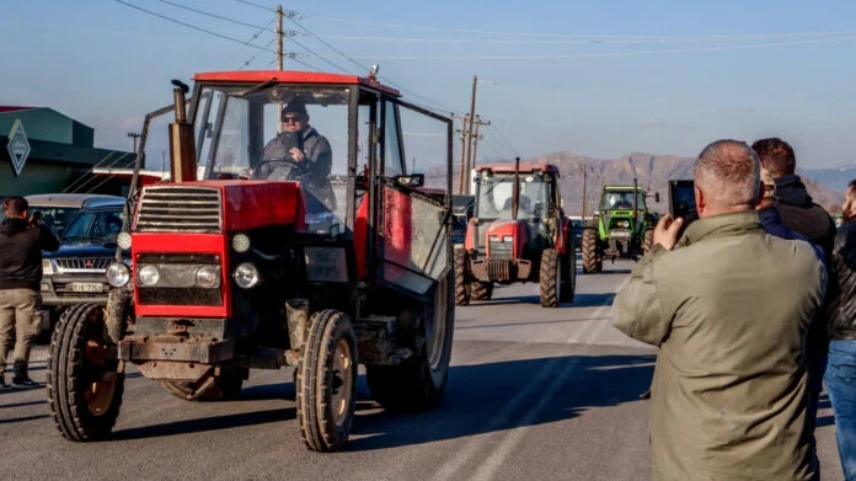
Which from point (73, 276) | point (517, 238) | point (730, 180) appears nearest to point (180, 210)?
point (730, 180)

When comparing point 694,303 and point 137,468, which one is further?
point 137,468

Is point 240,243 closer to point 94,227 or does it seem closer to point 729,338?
point 729,338

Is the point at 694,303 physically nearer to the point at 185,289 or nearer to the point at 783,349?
the point at 783,349

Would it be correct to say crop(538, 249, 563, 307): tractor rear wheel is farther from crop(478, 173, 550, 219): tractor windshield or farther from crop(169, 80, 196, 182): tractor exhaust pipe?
crop(169, 80, 196, 182): tractor exhaust pipe

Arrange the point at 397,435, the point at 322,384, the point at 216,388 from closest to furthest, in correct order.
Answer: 1. the point at 322,384
2. the point at 397,435
3. the point at 216,388

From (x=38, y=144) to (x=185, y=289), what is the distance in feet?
115

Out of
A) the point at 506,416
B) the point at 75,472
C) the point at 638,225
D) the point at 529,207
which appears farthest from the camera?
the point at 638,225

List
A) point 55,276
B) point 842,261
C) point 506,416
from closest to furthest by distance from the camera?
point 842,261 < point 506,416 < point 55,276

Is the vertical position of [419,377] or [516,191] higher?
[516,191]

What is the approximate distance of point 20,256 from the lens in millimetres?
11766

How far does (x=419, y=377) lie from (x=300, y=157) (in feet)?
6.96

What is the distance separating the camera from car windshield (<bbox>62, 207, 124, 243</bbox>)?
17.4 metres

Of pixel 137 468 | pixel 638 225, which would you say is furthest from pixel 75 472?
pixel 638 225

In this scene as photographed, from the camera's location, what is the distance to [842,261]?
6.79m
